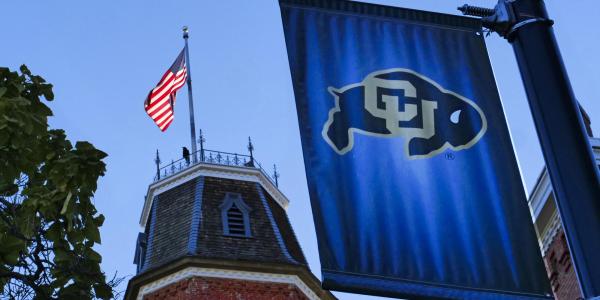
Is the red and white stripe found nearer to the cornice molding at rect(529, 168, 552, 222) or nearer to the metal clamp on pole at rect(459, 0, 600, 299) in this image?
the cornice molding at rect(529, 168, 552, 222)

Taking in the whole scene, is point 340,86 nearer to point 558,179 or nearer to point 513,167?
point 513,167

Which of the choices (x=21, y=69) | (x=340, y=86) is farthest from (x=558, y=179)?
(x=21, y=69)

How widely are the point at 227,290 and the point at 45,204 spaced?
25.1 m

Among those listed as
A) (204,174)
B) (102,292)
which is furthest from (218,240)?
(102,292)

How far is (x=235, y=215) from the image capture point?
37.8 meters

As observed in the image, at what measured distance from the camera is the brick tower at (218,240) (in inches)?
1355

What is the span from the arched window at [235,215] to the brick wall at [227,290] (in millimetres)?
2588

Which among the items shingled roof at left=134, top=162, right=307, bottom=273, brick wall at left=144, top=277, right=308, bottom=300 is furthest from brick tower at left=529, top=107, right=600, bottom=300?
shingled roof at left=134, top=162, right=307, bottom=273

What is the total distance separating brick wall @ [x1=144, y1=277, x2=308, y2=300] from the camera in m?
33.9

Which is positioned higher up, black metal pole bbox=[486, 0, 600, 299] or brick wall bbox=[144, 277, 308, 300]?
brick wall bbox=[144, 277, 308, 300]

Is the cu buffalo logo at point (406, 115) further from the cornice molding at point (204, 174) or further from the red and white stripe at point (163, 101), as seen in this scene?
the cornice molding at point (204, 174)

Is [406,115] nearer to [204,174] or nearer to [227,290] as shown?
[227,290]

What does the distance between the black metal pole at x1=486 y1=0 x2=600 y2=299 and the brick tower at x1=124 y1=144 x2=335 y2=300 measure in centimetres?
2743

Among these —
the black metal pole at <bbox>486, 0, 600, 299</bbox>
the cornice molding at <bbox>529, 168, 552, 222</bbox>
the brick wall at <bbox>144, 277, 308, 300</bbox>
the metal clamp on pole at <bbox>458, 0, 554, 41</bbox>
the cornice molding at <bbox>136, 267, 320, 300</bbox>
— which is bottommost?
the black metal pole at <bbox>486, 0, 600, 299</bbox>
